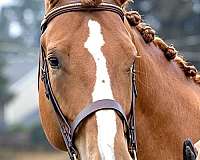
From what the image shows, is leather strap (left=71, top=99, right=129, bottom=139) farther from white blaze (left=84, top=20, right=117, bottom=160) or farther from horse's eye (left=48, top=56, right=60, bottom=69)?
horse's eye (left=48, top=56, right=60, bottom=69)

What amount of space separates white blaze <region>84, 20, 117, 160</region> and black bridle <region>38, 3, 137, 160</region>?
5cm

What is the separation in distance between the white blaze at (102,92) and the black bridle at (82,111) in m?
0.05

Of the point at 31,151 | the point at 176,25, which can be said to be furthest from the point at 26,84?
the point at 176,25

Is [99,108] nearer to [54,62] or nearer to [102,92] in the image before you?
[102,92]

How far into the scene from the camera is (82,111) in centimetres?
425

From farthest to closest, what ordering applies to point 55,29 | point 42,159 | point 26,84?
point 26,84
point 42,159
point 55,29

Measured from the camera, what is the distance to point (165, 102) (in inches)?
201

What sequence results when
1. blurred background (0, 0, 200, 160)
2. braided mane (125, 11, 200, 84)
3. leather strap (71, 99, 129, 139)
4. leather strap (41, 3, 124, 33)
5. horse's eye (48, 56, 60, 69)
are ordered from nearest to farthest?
1. leather strap (71, 99, 129, 139)
2. horse's eye (48, 56, 60, 69)
3. leather strap (41, 3, 124, 33)
4. braided mane (125, 11, 200, 84)
5. blurred background (0, 0, 200, 160)

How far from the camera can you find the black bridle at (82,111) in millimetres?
4195

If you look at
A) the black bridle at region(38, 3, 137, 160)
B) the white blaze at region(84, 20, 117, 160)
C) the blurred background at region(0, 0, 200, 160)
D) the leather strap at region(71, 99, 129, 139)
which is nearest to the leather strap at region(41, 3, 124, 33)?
the black bridle at region(38, 3, 137, 160)

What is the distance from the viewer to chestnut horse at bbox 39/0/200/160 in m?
4.17

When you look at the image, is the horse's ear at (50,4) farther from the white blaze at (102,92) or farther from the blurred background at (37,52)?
the blurred background at (37,52)

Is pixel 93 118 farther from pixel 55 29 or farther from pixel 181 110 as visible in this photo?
pixel 181 110

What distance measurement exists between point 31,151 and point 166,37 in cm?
1133
